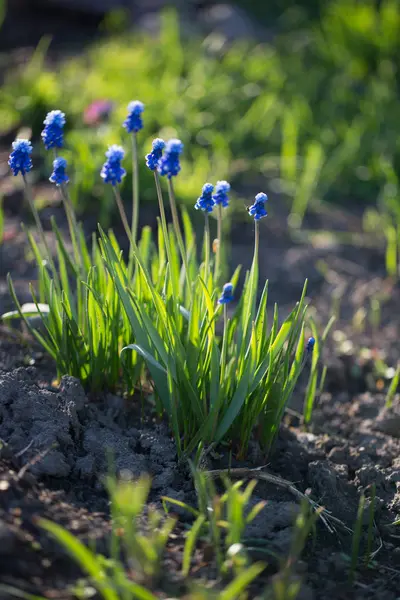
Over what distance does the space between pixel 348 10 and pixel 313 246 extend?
2.96 m

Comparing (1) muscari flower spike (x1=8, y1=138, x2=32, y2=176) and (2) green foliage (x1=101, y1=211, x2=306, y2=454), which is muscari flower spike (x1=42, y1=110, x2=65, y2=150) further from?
(2) green foliage (x1=101, y1=211, x2=306, y2=454)

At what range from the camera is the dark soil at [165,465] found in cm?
177

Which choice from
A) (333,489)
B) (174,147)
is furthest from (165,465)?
(174,147)

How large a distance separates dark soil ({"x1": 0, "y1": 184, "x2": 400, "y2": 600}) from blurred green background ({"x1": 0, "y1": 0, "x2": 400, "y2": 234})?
1258 mm

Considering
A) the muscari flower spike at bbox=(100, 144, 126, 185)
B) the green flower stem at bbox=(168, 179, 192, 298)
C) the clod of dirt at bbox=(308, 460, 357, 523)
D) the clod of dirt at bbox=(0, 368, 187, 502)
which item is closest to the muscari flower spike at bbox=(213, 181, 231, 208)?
the green flower stem at bbox=(168, 179, 192, 298)

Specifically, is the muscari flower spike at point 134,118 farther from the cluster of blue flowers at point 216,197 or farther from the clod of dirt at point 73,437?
the clod of dirt at point 73,437

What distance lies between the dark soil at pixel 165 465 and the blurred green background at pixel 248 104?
4.13ft

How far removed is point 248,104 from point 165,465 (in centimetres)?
369

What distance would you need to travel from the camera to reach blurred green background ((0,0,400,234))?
4.25 metres

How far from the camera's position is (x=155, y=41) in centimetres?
625

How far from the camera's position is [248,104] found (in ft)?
17.4

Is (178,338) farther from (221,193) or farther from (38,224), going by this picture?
(38,224)

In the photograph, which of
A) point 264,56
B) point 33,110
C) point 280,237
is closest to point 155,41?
point 264,56

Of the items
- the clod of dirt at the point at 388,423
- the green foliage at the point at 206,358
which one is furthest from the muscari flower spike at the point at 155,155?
the clod of dirt at the point at 388,423
